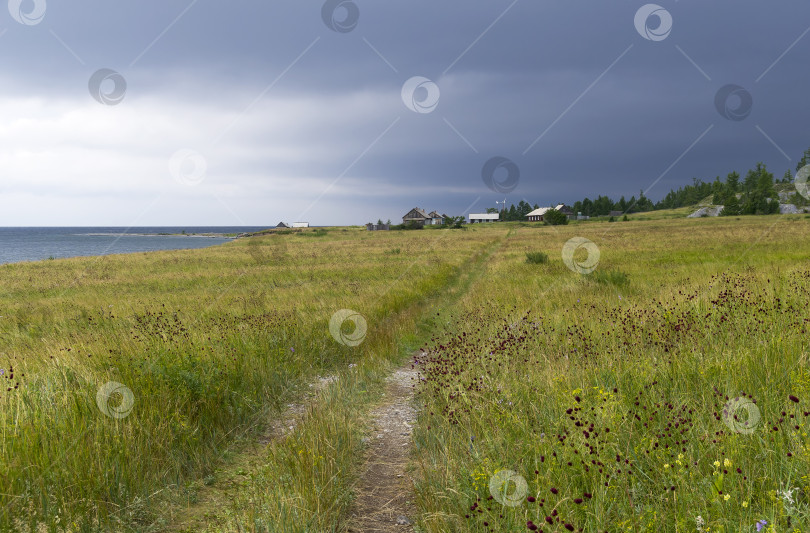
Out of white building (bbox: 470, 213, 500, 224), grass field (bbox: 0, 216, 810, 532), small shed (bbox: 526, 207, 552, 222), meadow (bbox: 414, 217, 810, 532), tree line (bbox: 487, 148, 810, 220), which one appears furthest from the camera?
white building (bbox: 470, 213, 500, 224)

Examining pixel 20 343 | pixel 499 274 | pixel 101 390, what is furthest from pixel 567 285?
pixel 20 343

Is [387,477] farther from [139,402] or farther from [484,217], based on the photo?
[484,217]

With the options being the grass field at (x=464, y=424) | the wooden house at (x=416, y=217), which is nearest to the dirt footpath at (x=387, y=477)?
the grass field at (x=464, y=424)

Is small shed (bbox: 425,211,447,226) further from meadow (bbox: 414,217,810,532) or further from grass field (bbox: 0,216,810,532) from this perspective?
meadow (bbox: 414,217,810,532)

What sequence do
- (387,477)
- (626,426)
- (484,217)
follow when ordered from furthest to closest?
1. (484,217)
2. (387,477)
3. (626,426)

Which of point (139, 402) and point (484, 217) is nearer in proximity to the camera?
point (139, 402)

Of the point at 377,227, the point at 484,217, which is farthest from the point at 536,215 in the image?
the point at 377,227

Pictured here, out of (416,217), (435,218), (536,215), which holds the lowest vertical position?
(416,217)

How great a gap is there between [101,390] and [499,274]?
17320 millimetres

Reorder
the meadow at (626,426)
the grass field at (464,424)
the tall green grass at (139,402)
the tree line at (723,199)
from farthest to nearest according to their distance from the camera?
the tree line at (723,199) → the tall green grass at (139,402) → the grass field at (464,424) → the meadow at (626,426)

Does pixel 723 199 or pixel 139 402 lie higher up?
pixel 723 199

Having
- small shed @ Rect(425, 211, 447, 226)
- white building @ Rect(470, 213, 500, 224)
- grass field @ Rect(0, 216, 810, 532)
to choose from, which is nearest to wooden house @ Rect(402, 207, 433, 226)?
small shed @ Rect(425, 211, 447, 226)

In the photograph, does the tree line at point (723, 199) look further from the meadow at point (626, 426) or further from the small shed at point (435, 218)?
the meadow at point (626, 426)

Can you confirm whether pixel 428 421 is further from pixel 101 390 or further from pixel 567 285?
pixel 567 285
